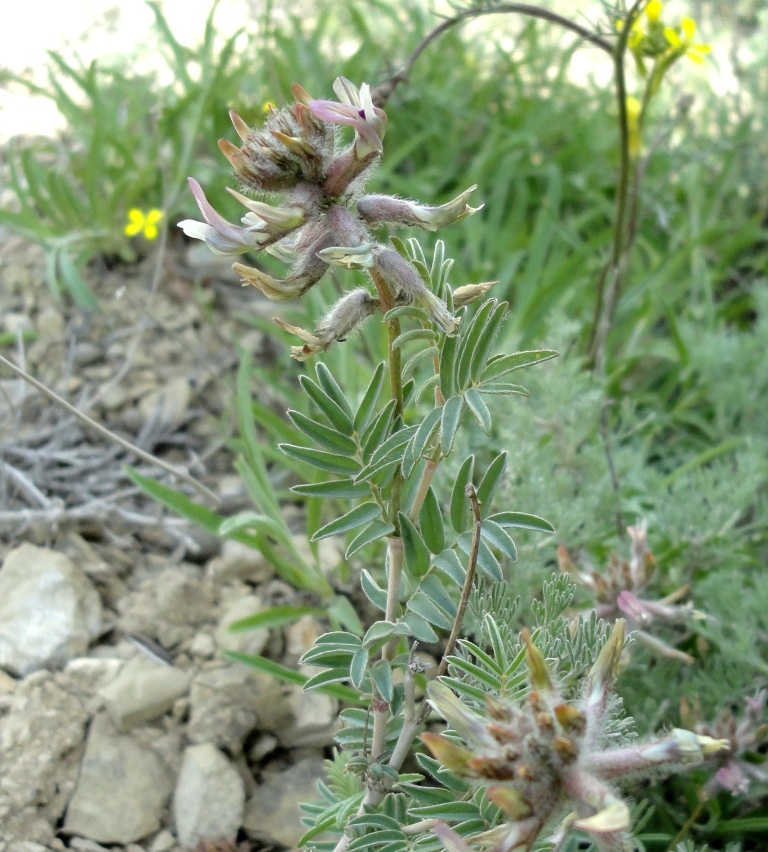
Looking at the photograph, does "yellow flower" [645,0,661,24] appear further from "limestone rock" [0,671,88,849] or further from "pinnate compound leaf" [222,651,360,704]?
"limestone rock" [0,671,88,849]

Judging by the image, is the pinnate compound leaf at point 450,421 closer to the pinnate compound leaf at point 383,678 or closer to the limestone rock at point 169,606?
the pinnate compound leaf at point 383,678

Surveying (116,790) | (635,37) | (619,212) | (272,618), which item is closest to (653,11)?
(635,37)

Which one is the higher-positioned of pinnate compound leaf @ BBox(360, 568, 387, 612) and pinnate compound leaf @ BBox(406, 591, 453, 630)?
pinnate compound leaf @ BBox(360, 568, 387, 612)

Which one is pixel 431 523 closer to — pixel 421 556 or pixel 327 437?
pixel 421 556

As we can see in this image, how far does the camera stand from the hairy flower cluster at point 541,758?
93 cm

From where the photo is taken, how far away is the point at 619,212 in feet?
7.21

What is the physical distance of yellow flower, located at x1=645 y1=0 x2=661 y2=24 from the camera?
2042 millimetres

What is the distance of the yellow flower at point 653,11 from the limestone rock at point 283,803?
1841 mm

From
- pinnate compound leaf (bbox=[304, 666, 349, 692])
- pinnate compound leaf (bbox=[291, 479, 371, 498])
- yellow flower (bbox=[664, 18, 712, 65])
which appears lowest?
pinnate compound leaf (bbox=[304, 666, 349, 692])

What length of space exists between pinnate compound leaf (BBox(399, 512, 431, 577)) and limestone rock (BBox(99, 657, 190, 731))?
30.1 inches

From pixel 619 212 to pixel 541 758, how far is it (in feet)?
5.23

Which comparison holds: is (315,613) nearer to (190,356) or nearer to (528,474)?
(528,474)

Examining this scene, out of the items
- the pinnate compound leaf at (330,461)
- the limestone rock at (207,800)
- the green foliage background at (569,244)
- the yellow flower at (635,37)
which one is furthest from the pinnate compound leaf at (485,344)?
the yellow flower at (635,37)

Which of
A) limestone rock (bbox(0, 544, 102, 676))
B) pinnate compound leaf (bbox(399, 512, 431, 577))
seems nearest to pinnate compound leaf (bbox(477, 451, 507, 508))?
pinnate compound leaf (bbox(399, 512, 431, 577))
